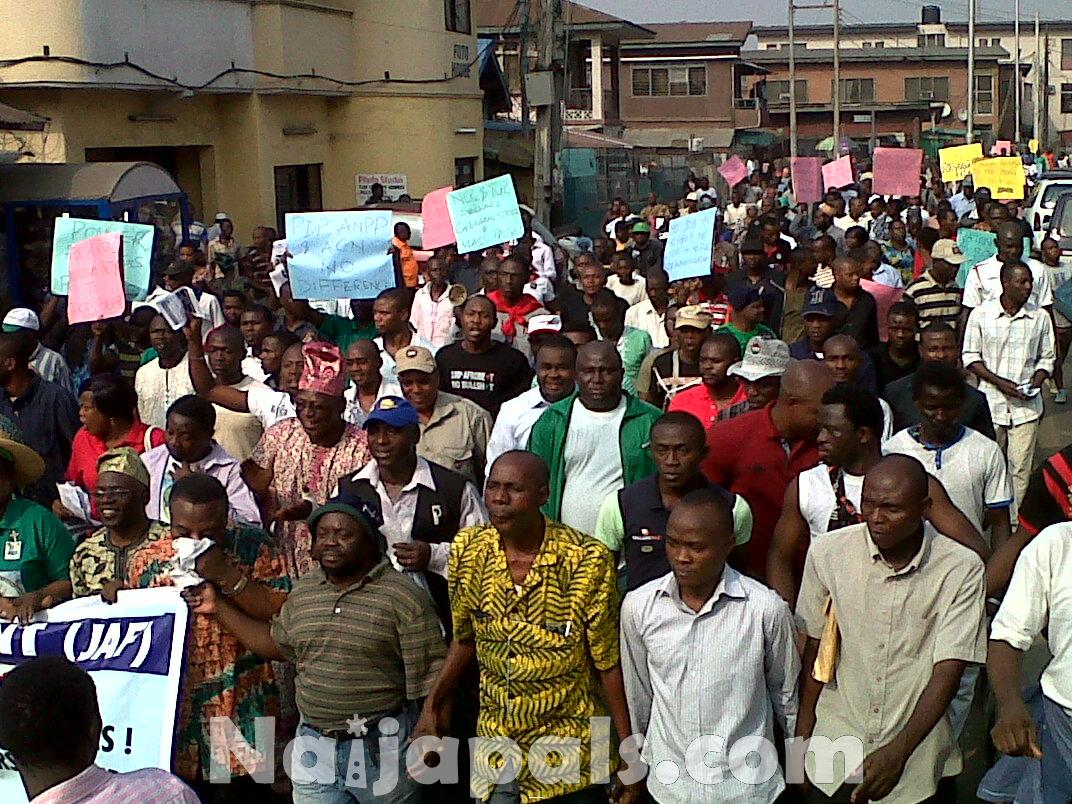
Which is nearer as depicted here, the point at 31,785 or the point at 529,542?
the point at 31,785

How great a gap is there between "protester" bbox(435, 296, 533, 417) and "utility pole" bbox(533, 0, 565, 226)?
10.9 m

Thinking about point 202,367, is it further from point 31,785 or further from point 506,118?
point 506,118

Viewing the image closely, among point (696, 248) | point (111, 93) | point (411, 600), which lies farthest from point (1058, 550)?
point (111, 93)

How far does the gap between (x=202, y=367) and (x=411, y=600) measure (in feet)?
11.0

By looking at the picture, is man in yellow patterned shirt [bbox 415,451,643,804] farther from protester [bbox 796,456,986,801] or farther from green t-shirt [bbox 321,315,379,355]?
green t-shirt [bbox 321,315,379,355]

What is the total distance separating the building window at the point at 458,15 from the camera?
2720 centimetres

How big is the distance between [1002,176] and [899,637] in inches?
601

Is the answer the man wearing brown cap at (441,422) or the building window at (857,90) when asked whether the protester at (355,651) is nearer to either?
the man wearing brown cap at (441,422)

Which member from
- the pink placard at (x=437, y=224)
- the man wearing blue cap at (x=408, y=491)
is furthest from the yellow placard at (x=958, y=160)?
the man wearing blue cap at (x=408, y=491)

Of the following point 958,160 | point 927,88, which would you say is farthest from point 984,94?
point 958,160

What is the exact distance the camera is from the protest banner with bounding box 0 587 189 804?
463cm

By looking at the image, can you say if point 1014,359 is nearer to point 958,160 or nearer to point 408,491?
point 408,491

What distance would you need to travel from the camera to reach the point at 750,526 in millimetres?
4938

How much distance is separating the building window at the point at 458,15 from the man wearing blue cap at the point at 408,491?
2265 centimetres
